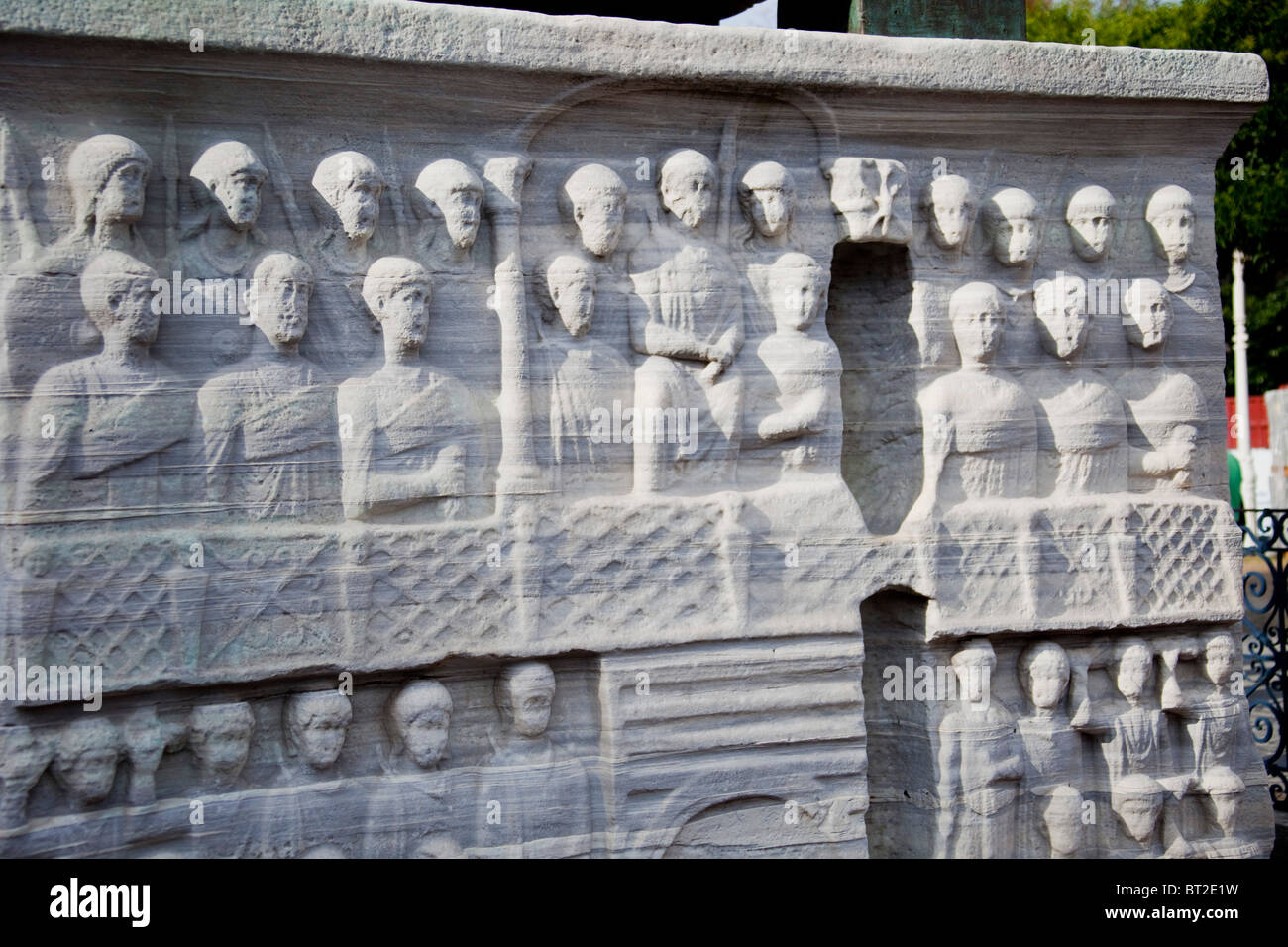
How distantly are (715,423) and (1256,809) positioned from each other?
8.71ft

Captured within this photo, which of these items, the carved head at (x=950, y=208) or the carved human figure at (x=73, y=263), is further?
the carved head at (x=950, y=208)

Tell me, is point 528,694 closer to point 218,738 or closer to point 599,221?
point 218,738

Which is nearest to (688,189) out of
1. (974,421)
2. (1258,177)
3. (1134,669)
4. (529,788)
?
(974,421)

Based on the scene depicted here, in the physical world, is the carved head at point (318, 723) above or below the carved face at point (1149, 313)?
below

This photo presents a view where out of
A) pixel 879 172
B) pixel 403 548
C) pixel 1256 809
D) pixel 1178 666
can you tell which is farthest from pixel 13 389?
pixel 1256 809

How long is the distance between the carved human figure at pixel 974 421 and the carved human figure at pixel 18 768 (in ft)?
9.72

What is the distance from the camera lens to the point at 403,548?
414 centimetres

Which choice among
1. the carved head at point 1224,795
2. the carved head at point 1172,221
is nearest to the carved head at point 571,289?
the carved head at point 1172,221

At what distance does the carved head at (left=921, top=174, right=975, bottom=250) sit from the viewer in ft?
15.7

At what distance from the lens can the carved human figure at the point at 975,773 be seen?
15.5 ft

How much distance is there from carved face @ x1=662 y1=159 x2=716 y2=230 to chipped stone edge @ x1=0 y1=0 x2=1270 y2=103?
302mm

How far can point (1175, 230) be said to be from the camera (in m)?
5.06

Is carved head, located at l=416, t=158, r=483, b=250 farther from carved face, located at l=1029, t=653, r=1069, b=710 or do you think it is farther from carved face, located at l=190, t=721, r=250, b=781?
carved face, located at l=1029, t=653, r=1069, b=710

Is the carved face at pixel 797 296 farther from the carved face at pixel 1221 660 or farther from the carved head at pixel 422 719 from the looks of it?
the carved face at pixel 1221 660
